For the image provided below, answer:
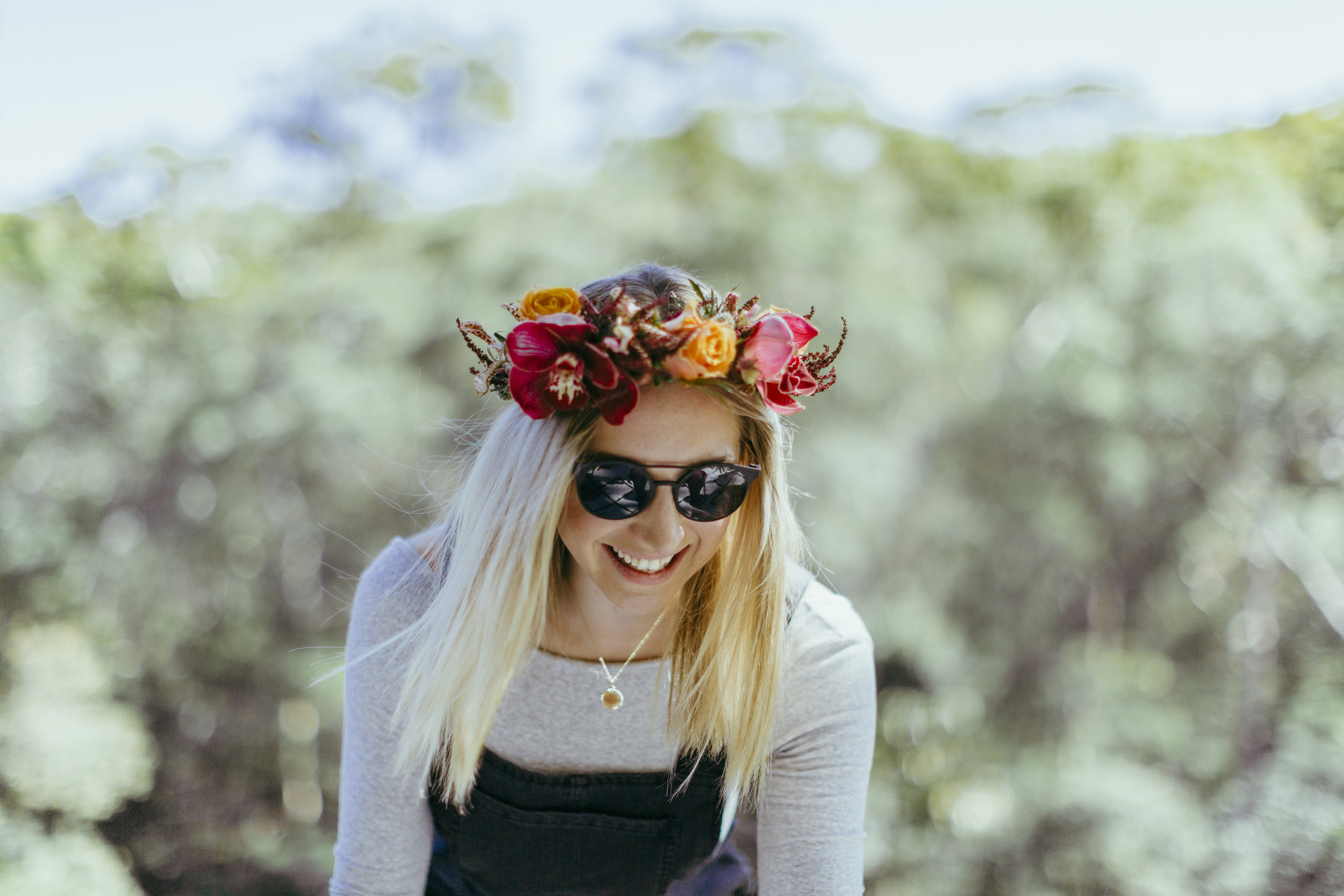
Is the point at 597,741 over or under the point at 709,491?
under

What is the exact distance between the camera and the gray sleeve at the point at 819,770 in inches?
51.7

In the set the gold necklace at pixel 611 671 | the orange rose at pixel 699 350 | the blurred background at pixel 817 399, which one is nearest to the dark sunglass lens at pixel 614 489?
the orange rose at pixel 699 350

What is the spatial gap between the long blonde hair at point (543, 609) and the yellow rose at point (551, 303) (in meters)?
0.08

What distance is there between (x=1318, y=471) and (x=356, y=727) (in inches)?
141

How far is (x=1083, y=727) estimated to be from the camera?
15.3 ft

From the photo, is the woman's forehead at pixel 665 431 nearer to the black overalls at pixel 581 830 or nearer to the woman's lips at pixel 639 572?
the woman's lips at pixel 639 572

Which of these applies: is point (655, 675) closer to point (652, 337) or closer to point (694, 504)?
point (694, 504)

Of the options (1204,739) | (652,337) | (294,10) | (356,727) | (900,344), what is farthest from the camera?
(900,344)

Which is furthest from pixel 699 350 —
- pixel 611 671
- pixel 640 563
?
pixel 611 671

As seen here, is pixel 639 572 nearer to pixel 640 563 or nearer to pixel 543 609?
pixel 640 563

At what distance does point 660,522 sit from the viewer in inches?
46.2

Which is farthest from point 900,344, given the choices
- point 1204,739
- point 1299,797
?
point 1299,797

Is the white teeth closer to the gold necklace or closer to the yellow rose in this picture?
the gold necklace

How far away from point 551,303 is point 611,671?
577mm
